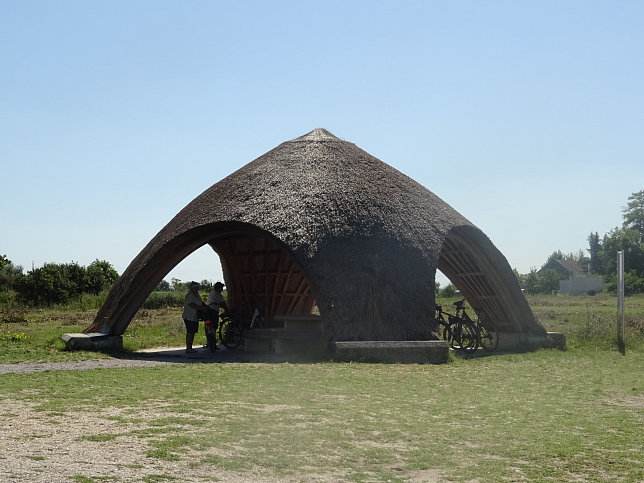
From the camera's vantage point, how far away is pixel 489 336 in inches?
902

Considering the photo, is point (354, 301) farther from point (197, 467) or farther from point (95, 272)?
point (95, 272)

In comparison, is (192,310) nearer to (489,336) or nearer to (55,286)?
(489,336)

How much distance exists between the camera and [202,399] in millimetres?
11766

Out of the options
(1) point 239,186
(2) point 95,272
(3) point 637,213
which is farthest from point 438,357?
(3) point 637,213

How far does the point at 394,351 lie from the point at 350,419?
7464 mm

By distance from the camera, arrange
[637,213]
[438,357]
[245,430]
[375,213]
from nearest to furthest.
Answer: [245,430], [438,357], [375,213], [637,213]

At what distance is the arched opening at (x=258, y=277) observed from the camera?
25375mm

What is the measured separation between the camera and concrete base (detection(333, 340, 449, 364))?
17.6 m

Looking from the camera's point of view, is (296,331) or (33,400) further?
(296,331)

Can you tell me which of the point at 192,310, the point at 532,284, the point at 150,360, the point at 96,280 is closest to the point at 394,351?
the point at 150,360

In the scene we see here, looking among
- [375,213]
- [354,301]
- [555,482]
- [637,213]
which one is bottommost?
[555,482]

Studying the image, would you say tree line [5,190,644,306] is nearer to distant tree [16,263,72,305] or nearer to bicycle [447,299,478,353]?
distant tree [16,263,72,305]

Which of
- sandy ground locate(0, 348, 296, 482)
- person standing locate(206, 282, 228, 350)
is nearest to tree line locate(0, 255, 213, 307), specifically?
person standing locate(206, 282, 228, 350)

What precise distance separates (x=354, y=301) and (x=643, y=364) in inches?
263
